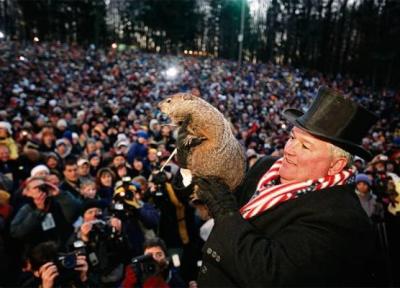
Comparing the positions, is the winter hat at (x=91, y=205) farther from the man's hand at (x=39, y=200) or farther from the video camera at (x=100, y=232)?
the video camera at (x=100, y=232)

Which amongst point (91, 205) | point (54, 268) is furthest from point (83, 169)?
point (54, 268)

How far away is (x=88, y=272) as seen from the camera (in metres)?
3.14

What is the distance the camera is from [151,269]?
3180mm

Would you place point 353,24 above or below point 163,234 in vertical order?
above

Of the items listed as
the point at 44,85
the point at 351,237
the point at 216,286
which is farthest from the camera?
the point at 44,85

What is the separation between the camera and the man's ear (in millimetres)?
1598

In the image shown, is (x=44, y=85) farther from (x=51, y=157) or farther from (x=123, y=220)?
(x=123, y=220)

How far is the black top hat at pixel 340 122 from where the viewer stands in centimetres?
154

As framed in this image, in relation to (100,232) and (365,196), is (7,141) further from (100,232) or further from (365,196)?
(365,196)

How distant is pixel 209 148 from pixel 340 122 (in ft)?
2.28

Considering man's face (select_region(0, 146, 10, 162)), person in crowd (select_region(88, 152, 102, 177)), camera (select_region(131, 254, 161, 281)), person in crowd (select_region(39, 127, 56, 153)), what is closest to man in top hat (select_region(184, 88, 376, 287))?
camera (select_region(131, 254, 161, 281))

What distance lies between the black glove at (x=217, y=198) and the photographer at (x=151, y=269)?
180 cm

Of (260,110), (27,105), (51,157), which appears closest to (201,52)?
(260,110)

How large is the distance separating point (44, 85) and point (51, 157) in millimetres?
12356
